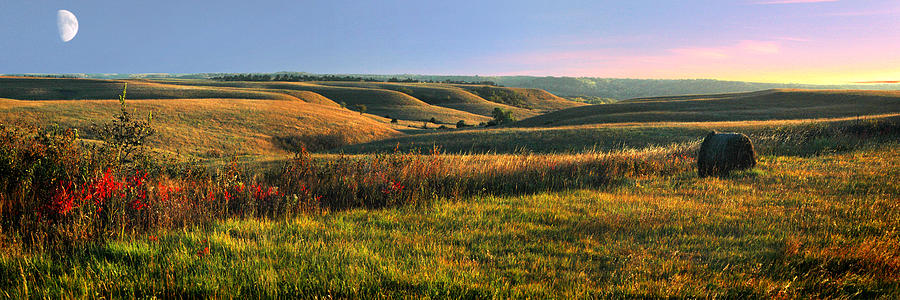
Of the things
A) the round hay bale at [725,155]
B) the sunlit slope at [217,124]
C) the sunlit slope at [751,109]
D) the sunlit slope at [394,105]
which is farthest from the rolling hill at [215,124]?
the sunlit slope at [394,105]

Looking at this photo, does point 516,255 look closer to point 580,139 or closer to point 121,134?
point 121,134

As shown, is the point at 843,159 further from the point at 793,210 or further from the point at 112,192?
the point at 112,192

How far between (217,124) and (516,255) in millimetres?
47331

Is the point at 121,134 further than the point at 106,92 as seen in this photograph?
No

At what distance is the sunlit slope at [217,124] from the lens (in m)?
37.1

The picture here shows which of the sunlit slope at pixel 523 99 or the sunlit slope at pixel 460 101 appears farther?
the sunlit slope at pixel 523 99

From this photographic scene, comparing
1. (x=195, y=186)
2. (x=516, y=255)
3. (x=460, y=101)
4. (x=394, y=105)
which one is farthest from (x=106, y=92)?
(x=516, y=255)

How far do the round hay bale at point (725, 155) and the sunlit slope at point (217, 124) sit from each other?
33.8 metres

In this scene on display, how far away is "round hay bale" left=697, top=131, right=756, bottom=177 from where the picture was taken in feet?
38.9

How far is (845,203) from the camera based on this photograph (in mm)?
7887

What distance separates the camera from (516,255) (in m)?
5.54

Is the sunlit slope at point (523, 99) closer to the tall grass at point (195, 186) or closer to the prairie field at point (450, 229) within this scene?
the tall grass at point (195, 186)

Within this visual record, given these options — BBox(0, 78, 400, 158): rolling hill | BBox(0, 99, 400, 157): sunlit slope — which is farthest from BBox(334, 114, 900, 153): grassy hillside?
BBox(0, 99, 400, 157): sunlit slope

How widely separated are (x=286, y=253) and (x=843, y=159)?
52.0 ft
